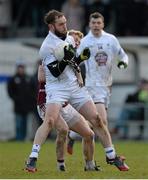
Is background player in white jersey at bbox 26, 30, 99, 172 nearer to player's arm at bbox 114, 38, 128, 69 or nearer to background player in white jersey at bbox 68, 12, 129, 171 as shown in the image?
player's arm at bbox 114, 38, 128, 69

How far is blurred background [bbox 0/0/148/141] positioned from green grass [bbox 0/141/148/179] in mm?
3889

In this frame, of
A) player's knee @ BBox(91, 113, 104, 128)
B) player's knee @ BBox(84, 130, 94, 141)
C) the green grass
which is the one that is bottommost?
the green grass

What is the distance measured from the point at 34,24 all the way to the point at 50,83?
1560cm

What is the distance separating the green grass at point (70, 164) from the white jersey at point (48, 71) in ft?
4.28

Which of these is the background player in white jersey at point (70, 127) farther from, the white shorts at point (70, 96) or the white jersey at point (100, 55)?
the white jersey at point (100, 55)

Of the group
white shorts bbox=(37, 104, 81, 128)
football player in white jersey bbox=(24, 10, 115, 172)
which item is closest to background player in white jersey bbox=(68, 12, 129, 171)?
white shorts bbox=(37, 104, 81, 128)

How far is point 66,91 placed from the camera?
14.1 m

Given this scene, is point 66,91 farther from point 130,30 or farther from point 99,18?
→ point 130,30

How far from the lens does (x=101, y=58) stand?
56.9ft

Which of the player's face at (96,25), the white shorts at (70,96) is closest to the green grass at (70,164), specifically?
the white shorts at (70,96)

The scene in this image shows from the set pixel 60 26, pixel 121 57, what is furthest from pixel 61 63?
pixel 121 57

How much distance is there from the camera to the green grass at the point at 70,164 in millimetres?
13242

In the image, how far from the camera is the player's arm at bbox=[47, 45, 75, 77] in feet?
45.6

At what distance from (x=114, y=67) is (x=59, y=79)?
14391mm
